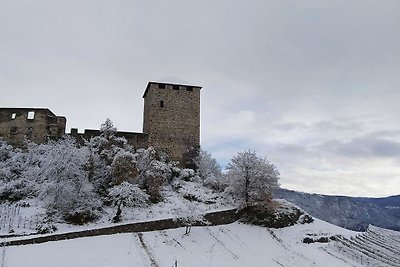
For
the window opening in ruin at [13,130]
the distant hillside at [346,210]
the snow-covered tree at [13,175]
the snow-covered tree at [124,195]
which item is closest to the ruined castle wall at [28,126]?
the window opening in ruin at [13,130]

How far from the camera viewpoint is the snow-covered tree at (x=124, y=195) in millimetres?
23328

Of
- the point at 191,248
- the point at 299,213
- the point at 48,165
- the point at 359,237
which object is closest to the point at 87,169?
the point at 48,165

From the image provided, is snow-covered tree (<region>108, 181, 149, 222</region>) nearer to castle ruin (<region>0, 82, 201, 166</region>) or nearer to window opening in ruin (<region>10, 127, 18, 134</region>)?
castle ruin (<region>0, 82, 201, 166</region>)

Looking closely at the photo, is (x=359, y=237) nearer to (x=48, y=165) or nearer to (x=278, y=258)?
(x=278, y=258)

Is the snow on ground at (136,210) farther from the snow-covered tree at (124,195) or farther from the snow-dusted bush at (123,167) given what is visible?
the snow-dusted bush at (123,167)

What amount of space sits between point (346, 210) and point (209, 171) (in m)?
67.0

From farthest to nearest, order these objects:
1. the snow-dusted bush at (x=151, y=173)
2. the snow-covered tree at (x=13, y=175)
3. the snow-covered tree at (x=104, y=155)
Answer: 1. the snow-dusted bush at (x=151, y=173)
2. the snow-covered tree at (x=104, y=155)
3. the snow-covered tree at (x=13, y=175)

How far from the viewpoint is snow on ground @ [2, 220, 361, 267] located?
17953mm

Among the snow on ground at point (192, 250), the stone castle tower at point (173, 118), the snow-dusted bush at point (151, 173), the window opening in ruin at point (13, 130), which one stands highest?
the stone castle tower at point (173, 118)

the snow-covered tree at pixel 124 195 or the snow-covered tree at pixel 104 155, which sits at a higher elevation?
the snow-covered tree at pixel 104 155

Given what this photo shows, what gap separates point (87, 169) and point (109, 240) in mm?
6073

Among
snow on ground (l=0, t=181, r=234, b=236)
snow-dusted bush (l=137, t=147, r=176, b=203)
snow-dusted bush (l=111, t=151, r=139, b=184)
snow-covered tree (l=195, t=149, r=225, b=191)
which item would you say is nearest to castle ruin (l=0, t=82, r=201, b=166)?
snow-covered tree (l=195, t=149, r=225, b=191)

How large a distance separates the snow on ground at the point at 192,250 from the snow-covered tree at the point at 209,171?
426cm

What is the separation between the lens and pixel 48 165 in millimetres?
23891
